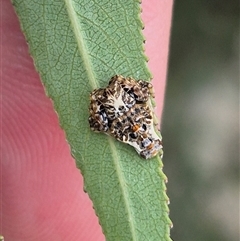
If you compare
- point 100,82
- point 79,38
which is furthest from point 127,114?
point 79,38

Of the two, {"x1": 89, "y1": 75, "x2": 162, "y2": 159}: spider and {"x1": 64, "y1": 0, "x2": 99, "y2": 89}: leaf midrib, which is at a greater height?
{"x1": 64, "y1": 0, "x2": 99, "y2": 89}: leaf midrib

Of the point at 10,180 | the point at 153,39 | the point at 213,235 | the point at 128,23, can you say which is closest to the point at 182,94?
the point at 213,235

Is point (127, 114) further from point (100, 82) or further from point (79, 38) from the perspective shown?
point (79, 38)

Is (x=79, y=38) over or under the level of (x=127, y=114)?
over

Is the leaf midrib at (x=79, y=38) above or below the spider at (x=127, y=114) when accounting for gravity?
above
